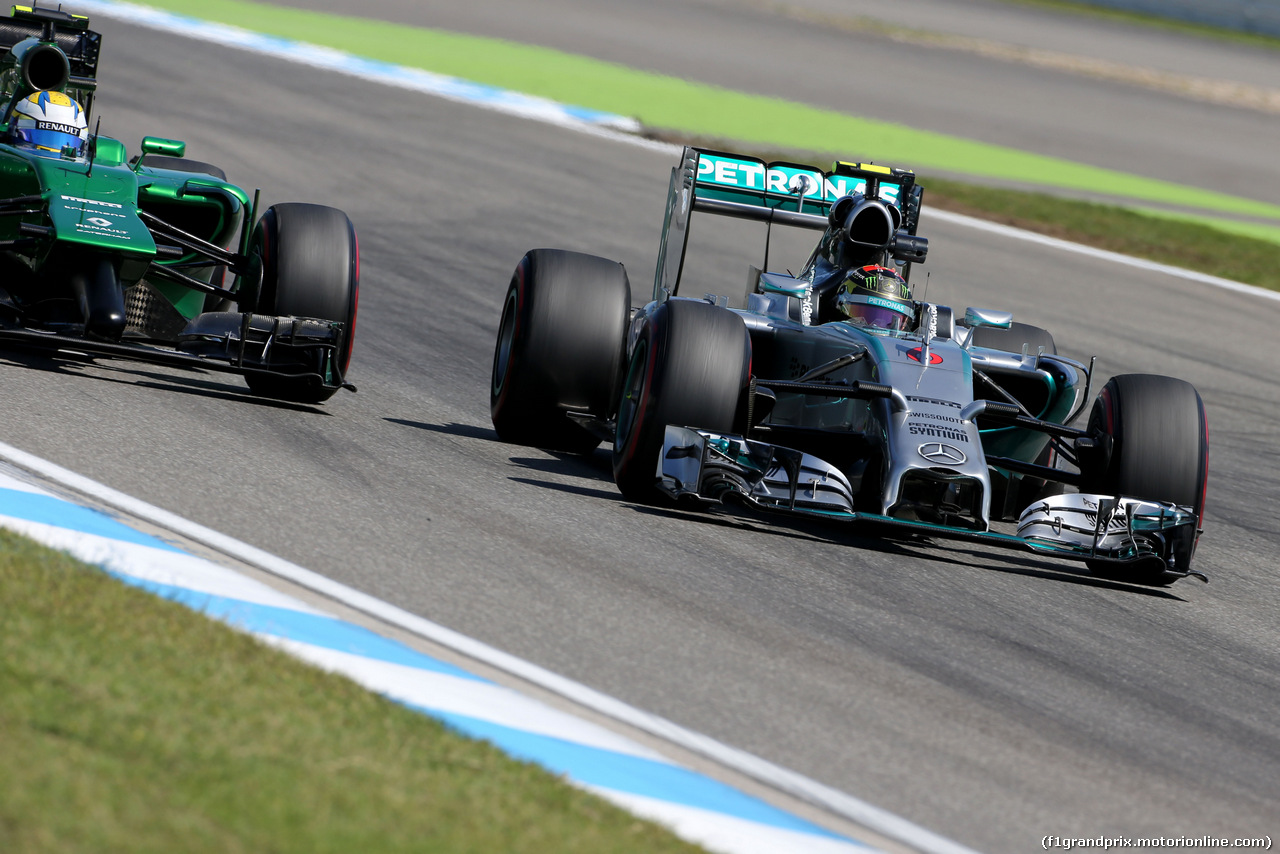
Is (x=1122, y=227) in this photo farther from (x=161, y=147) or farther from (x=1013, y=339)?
(x=161, y=147)

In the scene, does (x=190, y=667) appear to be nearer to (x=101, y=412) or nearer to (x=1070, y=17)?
(x=101, y=412)

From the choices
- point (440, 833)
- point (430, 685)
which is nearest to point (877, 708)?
point (430, 685)

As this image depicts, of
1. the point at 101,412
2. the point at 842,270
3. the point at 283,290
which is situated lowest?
the point at 101,412

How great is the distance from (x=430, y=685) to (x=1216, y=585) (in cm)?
471

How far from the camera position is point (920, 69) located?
33.6 metres

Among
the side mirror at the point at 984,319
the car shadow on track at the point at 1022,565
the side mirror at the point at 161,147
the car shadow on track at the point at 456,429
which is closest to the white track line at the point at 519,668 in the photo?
the car shadow on track at the point at 456,429

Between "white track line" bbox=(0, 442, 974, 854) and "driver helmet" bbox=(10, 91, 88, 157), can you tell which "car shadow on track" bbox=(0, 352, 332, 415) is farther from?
"white track line" bbox=(0, 442, 974, 854)

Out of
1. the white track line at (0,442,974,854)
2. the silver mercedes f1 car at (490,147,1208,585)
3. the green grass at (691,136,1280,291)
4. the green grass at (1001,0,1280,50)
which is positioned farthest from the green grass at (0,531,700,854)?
the green grass at (1001,0,1280,50)

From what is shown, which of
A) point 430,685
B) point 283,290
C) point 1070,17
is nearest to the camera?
point 430,685

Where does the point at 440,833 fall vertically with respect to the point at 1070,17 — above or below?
below

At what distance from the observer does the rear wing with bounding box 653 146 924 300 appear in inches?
374

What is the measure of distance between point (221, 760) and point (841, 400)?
4.76 meters

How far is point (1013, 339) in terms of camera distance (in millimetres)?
10156

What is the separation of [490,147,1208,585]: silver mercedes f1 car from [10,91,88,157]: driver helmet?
2.69m
